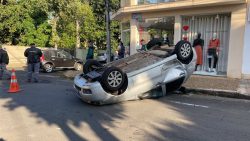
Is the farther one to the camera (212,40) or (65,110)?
(212,40)

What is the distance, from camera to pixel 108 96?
286 inches

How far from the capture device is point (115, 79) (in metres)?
7.21

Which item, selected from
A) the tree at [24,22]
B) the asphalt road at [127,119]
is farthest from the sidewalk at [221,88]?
the tree at [24,22]

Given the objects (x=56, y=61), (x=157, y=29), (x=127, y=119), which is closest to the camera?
(x=127, y=119)

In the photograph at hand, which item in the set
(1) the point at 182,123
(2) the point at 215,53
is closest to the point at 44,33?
(2) the point at 215,53

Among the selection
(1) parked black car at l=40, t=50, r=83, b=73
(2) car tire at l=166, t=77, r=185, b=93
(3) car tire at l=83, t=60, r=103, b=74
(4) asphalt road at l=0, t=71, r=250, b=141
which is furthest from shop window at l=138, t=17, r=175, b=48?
(4) asphalt road at l=0, t=71, r=250, b=141

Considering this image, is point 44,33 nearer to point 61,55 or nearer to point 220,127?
point 61,55

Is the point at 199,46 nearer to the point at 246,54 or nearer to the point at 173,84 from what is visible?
the point at 246,54

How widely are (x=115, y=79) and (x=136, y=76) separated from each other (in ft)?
2.14

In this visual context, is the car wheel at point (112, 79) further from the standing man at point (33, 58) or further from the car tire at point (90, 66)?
the standing man at point (33, 58)

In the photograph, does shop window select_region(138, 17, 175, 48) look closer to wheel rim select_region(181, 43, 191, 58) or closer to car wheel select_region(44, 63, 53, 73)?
car wheel select_region(44, 63, 53, 73)

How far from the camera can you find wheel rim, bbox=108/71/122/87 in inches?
283

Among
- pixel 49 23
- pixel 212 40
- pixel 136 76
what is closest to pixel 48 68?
pixel 212 40

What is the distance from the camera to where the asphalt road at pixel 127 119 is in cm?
522
